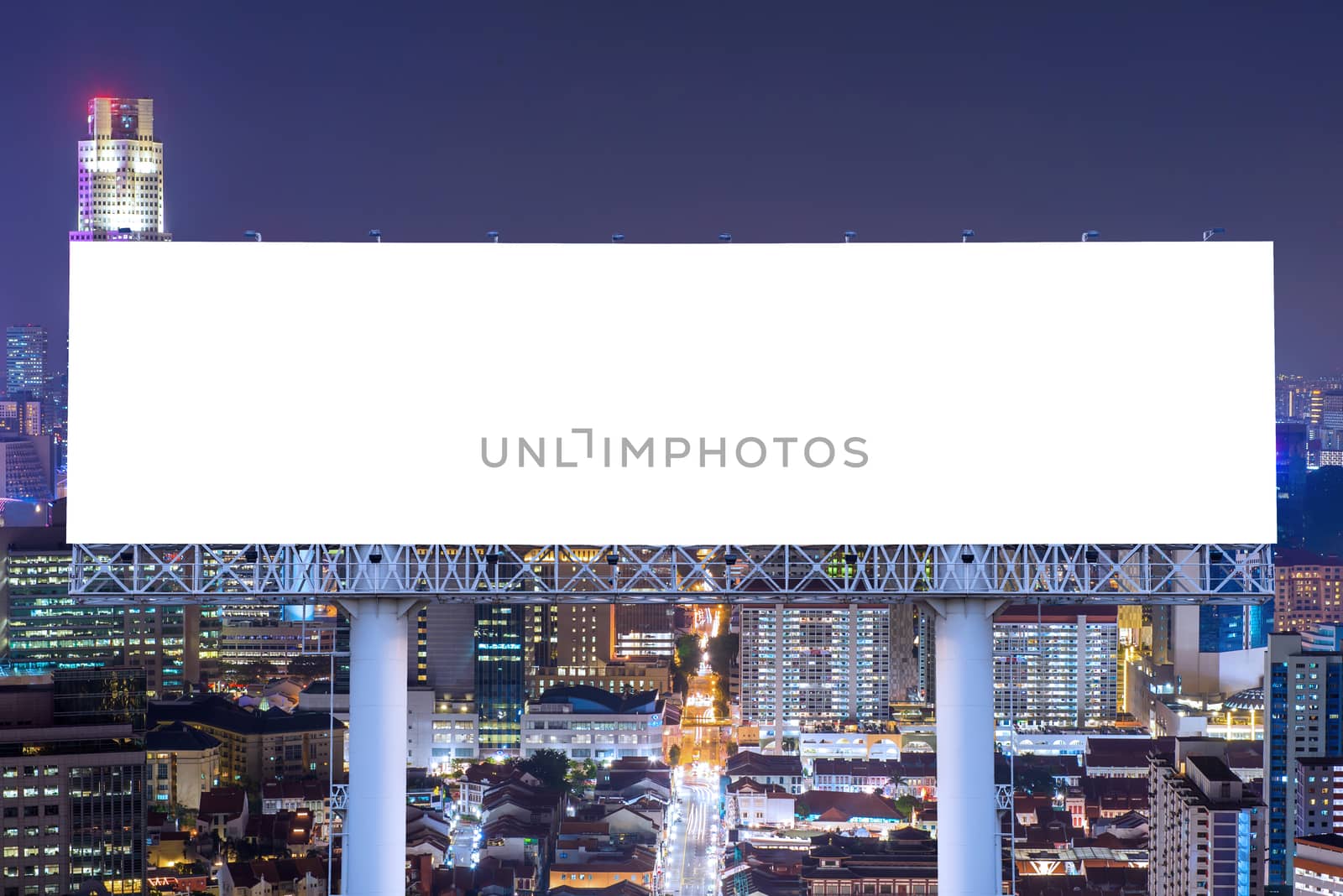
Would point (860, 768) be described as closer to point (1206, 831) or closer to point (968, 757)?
point (1206, 831)

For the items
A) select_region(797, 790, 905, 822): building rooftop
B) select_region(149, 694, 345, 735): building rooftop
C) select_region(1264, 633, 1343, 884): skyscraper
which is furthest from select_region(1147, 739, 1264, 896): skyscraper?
select_region(149, 694, 345, 735): building rooftop

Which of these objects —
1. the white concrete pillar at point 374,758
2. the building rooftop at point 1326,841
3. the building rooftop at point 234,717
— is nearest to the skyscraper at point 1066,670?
the building rooftop at point 234,717

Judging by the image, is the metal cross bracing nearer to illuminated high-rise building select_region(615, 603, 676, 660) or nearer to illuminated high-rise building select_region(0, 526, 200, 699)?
illuminated high-rise building select_region(0, 526, 200, 699)

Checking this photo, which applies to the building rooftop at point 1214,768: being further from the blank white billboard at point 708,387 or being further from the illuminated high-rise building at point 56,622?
the illuminated high-rise building at point 56,622

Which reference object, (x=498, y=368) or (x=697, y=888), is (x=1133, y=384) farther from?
(x=697, y=888)

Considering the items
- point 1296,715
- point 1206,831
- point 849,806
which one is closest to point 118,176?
point 849,806
